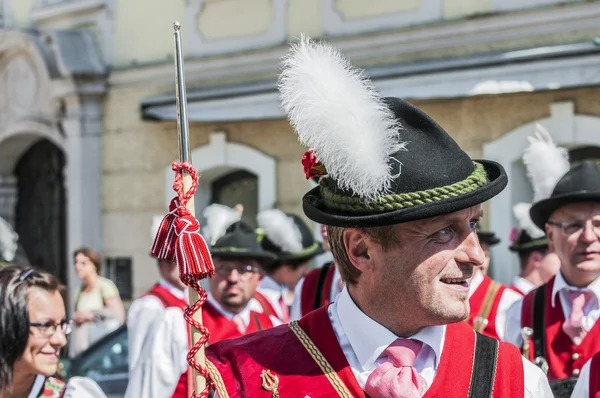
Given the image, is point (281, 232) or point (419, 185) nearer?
point (419, 185)

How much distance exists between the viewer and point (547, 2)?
8266 millimetres

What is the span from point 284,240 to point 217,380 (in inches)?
209

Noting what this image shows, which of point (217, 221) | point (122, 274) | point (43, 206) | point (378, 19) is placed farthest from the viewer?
point (43, 206)

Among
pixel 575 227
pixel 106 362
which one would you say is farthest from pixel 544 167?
pixel 106 362

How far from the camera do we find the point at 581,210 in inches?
176

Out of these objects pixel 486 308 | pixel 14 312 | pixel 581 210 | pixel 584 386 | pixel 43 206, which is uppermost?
pixel 581 210

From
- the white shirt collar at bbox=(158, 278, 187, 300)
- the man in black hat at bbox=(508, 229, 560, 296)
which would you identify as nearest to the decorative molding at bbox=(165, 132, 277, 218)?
the man in black hat at bbox=(508, 229, 560, 296)

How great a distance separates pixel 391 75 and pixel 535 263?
9.33 feet

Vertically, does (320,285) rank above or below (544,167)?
below

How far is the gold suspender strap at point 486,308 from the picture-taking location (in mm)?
5148

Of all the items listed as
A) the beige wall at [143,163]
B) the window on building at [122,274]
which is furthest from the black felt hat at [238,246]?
the window on building at [122,274]

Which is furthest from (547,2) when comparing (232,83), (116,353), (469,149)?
(116,353)

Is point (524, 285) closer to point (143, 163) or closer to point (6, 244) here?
point (6, 244)

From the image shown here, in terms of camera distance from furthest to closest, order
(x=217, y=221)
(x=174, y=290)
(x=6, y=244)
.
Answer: (x=6, y=244)
(x=217, y=221)
(x=174, y=290)
